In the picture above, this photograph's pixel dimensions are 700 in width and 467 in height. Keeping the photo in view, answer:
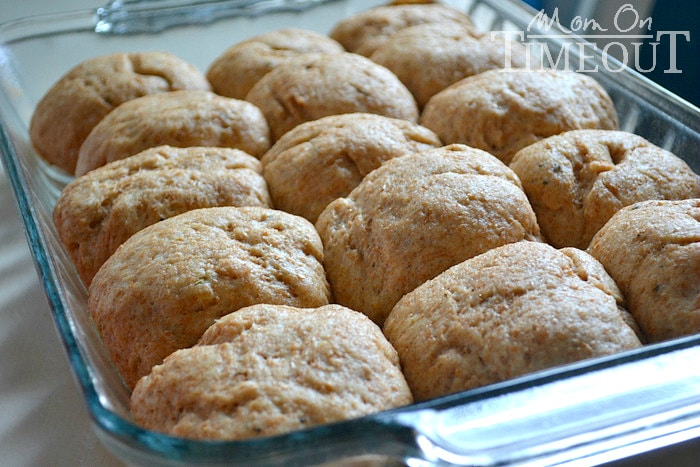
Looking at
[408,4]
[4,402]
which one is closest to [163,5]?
[408,4]

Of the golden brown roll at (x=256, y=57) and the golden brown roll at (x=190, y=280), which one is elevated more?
the golden brown roll at (x=256, y=57)

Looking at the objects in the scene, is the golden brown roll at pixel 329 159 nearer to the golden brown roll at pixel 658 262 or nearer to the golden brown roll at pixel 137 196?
the golden brown roll at pixel 137 196

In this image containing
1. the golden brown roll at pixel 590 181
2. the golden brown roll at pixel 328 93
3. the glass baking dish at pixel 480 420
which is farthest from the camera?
the golden brown roll at pixel 328 93

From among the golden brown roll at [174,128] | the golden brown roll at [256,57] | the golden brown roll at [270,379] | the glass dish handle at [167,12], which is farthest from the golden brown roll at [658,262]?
the glass dish handle at [167,12]

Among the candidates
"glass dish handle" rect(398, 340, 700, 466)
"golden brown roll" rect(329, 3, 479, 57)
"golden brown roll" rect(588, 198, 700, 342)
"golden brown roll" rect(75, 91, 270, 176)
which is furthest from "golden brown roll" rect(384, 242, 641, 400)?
"golden brown roll" rect(329, 3, 479, 57)

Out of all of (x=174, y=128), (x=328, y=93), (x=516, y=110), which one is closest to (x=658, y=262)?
(x=516, y=110)

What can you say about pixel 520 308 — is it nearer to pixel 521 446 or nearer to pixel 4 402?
pixel 521 446

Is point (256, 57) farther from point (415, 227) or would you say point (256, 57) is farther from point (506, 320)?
point (506, 320)
